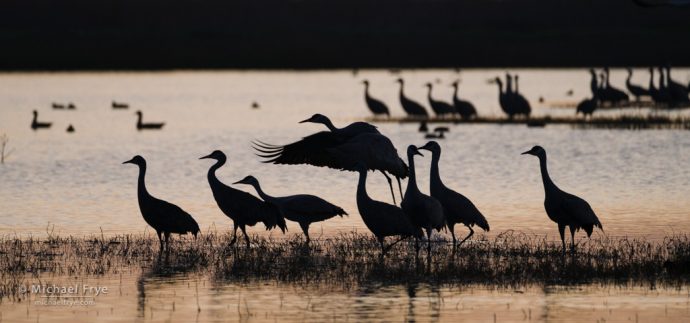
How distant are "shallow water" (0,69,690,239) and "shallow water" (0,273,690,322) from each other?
4.30 meters

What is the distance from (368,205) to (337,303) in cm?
280

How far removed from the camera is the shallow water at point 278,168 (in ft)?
61.4

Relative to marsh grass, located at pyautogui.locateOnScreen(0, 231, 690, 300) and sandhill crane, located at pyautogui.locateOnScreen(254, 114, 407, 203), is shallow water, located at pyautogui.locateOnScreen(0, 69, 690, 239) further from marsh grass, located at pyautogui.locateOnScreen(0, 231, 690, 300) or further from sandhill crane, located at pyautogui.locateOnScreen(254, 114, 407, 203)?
marsh grass, located at pyautogui.locateOnScreen(0, 231, 690, 300)

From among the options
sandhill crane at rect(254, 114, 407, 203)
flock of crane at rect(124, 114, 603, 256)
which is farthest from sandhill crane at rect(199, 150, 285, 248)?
sandhill crane at rect(254, 114, 407, 203)

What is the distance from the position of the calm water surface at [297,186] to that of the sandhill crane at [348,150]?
87 centimetres

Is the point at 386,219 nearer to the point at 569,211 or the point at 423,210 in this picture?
the point at 423,210

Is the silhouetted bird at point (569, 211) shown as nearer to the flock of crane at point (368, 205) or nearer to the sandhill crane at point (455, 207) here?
the flock of crane at point (368, 205)

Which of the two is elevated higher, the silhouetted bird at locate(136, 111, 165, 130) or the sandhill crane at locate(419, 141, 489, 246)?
the silhouetted bird at locate(136, 111, 165, 130)

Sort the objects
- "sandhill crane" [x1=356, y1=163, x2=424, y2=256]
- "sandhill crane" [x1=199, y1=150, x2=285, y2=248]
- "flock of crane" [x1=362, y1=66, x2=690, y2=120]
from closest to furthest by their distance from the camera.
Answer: "sandhill crane" [x1=356, y1=163, x2=424, y2=256], "sandhill crane" [x1=199, y1=150, x2=285, y2=248], "flock of crane" [x1=362, y1=66, x2=690, y2=120]

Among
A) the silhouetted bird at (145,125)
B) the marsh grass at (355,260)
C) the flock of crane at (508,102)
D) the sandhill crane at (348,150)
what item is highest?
the flock of crane at (508,102)

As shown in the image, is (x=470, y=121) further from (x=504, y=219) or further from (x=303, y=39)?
(x=303, y=39)

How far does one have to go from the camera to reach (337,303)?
39.5 feet

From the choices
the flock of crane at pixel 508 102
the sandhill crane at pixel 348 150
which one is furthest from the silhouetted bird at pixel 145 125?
the sandhill crane at pixel 348 150

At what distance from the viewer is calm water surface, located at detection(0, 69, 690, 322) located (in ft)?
38.8
